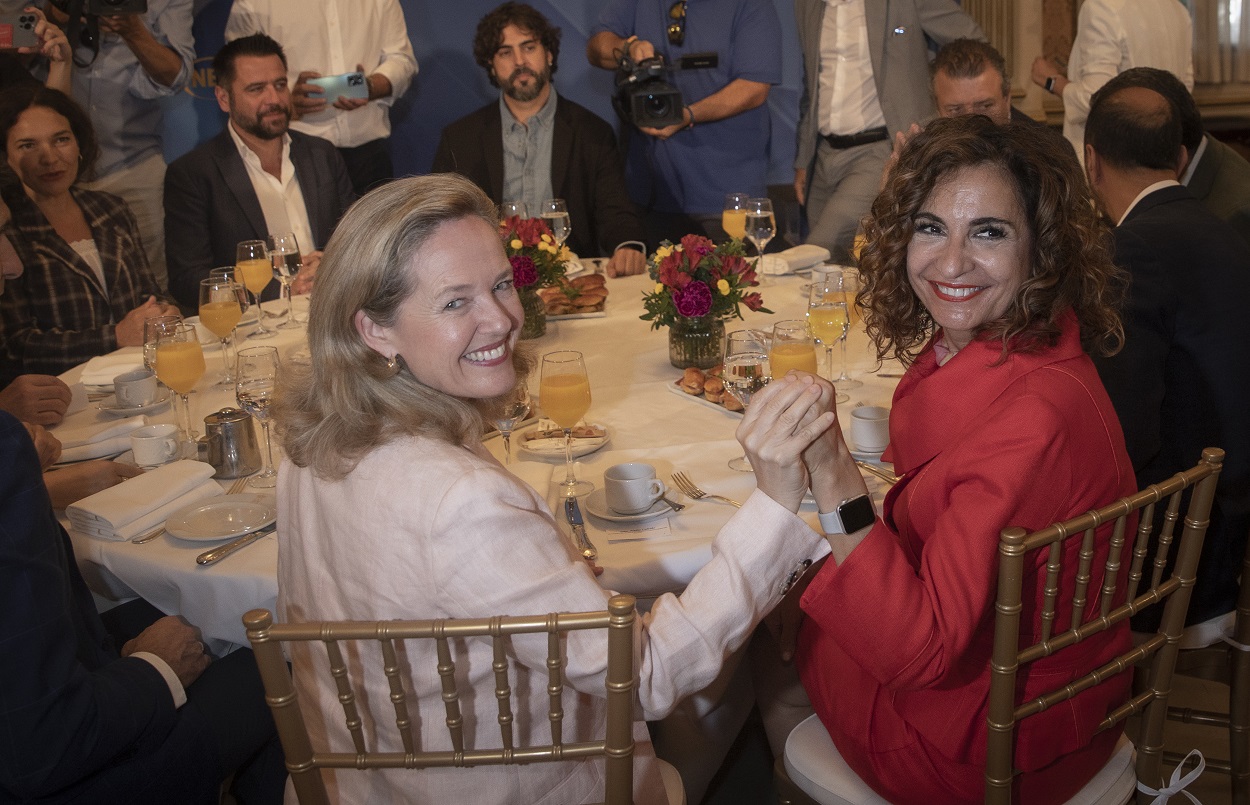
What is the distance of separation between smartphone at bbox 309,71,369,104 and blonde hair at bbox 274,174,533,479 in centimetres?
376

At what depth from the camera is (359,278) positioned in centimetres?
129

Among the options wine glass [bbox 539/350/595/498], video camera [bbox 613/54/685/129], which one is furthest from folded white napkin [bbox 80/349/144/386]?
video camera [bbox 613/54/685/129]

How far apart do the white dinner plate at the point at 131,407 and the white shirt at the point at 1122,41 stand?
382 centimetres

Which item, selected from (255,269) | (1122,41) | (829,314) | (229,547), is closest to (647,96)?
(1122,41)

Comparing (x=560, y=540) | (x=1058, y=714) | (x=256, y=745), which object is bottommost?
(x=256, y=745)

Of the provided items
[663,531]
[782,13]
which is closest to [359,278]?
[663,531]

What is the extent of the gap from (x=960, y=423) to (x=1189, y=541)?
32 centimetres

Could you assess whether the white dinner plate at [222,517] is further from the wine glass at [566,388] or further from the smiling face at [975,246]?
the smiling face at [975,246]

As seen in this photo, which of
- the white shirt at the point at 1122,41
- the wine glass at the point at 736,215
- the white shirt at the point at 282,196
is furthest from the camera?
the white shirt at the point at 1122,41

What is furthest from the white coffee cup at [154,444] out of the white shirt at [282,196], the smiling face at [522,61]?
the smiling face at [522,61]

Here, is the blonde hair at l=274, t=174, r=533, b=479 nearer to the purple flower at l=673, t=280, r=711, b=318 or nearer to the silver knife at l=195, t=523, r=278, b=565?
the silver knife at l=195, t=523, r=278, b=565

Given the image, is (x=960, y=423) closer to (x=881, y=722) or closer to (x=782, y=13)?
(x=881, y=722)

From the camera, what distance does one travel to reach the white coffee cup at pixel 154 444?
2012mm

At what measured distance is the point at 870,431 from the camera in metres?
1.92
